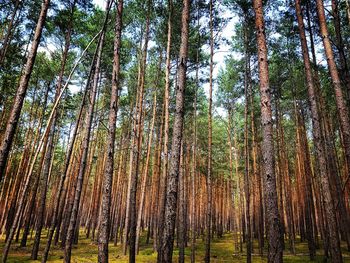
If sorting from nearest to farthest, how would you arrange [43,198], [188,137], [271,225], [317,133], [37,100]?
[271,225] → [317,133] → [43,198] → [37,100] → [188,137]

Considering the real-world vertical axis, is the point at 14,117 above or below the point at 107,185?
above

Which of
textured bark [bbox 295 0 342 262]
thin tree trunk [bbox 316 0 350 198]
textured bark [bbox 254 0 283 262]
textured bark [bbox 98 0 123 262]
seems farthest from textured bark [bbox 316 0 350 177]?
textured bark [bbox 98 0 123 262]

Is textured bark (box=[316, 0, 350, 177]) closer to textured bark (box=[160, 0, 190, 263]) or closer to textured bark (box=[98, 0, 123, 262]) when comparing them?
textured bark (box=[160, 0, 190, 263])

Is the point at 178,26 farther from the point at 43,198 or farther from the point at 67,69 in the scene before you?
the point at 43,198

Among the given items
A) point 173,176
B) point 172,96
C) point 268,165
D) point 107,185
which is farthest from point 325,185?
point 172,96

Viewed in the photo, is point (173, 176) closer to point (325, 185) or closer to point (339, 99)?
point (325, 185)

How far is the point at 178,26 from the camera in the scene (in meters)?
13.1

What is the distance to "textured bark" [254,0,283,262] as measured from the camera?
442 cm

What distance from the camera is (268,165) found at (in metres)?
4.92

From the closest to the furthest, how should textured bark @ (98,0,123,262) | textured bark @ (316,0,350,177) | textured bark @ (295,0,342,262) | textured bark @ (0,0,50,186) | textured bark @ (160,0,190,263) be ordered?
1. textured bark @ (0,0,50,186)
2. textured bark @ (160,0,190,263)
3. textured bark @ (98,0,123,262)
4. textured bark @ (316,0,350,177)
5. textured bark @ (295,0,342,262)

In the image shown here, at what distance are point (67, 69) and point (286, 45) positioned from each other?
46.8 feet

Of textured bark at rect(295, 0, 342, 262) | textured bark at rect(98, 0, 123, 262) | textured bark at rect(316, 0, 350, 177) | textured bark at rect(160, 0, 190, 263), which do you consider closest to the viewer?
textured bark at rect(160, 0, 190, 263)

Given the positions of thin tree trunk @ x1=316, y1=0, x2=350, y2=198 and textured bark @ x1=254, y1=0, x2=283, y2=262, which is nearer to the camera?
textured bark @ x1=254, y1=0, x2=283, y2=262

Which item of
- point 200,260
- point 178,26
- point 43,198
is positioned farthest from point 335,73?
point 43,198
